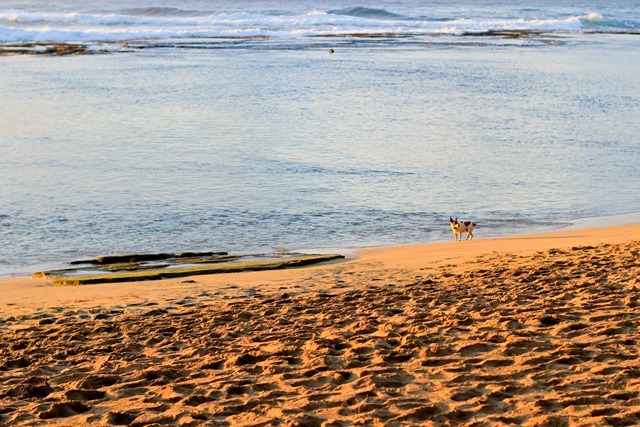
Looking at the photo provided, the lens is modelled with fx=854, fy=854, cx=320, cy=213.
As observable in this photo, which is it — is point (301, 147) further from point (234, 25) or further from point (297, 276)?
point (234, 25)

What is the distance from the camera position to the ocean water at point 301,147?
1257 cm

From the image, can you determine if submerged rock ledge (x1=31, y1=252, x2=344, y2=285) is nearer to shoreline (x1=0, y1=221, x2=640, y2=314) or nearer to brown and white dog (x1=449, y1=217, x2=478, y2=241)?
shoreline (x1=0, y1=221, x2=640, y2=314)

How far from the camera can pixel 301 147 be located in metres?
18.0

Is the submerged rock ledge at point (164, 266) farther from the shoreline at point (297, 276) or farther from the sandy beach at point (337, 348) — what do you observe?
the sandy beach at point (337, 348)

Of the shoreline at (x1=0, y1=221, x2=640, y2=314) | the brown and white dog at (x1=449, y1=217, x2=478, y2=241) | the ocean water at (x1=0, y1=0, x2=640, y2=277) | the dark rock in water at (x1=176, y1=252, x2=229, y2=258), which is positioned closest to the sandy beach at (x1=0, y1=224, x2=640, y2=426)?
the shoreline at (x1=0, y1=221, x2=640, y2=314)

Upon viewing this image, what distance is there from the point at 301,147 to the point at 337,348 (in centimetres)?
1196

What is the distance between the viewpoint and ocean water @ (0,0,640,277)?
12570 mm

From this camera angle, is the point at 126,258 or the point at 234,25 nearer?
the point at 126,258

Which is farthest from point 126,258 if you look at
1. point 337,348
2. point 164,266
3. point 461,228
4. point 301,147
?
point 301,147

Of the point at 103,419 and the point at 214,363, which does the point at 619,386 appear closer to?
the point at 214,363

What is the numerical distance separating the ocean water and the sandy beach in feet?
9.46

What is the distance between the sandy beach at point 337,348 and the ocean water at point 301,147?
9.46 feet

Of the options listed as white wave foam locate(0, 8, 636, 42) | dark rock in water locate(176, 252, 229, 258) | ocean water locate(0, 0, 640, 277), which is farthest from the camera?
white wave foam locate(0, 8, 636, 42)

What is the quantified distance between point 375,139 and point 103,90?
1105cm
